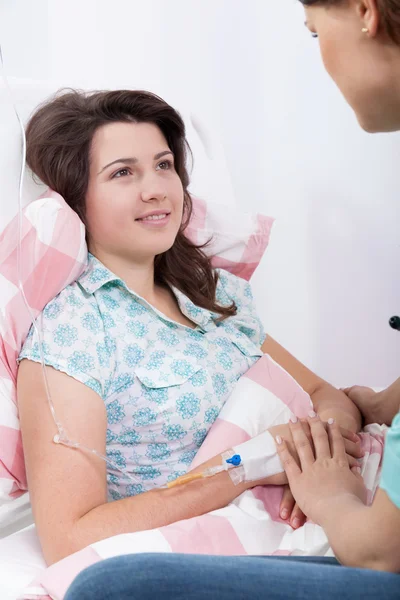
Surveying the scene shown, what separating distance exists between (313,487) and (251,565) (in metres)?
0.38

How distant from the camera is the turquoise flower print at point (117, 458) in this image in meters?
1.41

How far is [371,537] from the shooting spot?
868mm

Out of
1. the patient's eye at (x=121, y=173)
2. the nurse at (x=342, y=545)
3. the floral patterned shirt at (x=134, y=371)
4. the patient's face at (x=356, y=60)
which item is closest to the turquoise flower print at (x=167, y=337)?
the floral patterned shirt at (x=134, y=371)

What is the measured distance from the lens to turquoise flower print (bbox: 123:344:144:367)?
1.43 metres

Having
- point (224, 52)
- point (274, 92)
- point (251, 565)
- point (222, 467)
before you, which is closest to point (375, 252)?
point (274, 92)

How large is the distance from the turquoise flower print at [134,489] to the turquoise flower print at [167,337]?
27cm

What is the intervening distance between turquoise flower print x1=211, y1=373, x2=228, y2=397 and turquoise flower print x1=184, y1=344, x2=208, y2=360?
5cm

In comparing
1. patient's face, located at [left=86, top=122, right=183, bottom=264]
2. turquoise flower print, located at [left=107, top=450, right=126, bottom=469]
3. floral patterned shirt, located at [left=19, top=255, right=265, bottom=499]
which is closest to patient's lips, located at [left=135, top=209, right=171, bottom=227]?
patient's face, located at [left=86, top=122, right=183, bottom=264]

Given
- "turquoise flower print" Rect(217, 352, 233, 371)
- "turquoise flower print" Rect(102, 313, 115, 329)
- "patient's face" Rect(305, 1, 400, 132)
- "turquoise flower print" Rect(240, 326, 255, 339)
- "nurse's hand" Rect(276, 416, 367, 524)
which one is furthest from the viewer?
"turquoise flower print" Rect(240, 326, 255, 339)

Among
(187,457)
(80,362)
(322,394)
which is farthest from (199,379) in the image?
(322,394)

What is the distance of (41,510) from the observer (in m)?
1.22

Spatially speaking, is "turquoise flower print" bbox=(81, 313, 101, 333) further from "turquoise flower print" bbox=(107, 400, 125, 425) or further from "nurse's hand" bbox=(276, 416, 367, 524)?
"nurse's hand" bbox=(276, 416, 367, 524)

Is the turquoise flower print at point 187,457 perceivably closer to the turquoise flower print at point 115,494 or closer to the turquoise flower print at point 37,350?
the turquoise flower print at point 115,494

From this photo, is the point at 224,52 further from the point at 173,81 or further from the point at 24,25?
the point at 24,25
